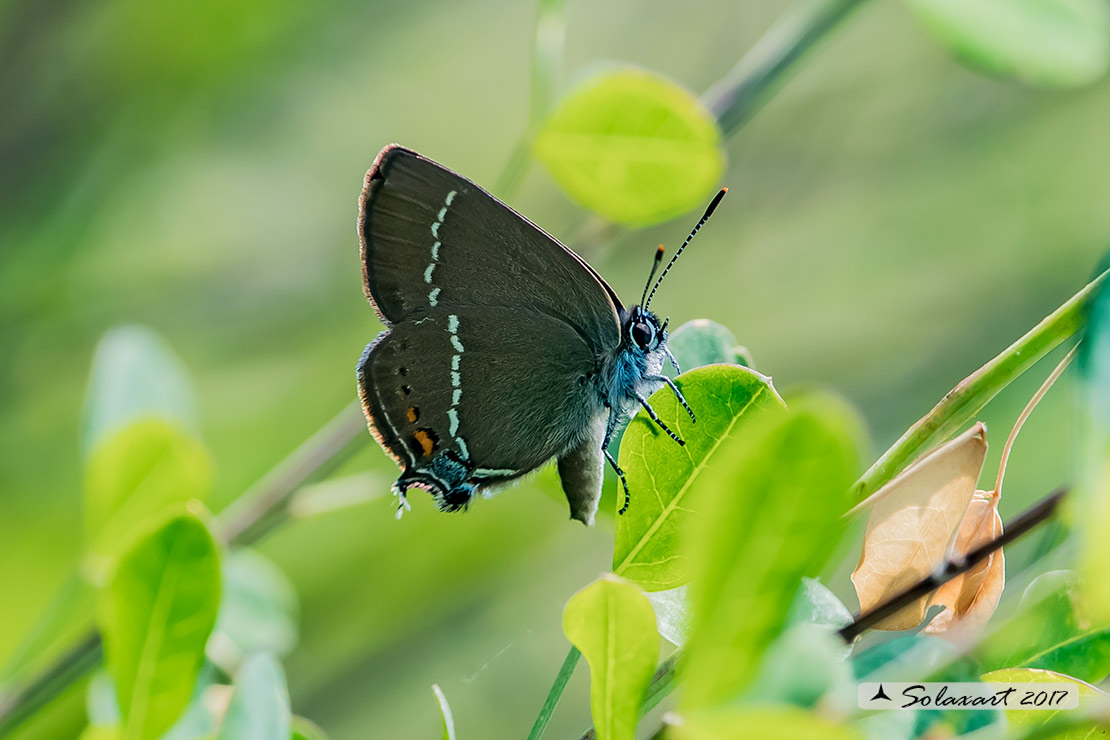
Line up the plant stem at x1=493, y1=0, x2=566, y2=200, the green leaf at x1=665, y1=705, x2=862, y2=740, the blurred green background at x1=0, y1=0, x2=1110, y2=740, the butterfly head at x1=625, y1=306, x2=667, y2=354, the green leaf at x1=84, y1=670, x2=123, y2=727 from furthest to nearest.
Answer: the blurred green background at x1=0, y1=0, x2=1110, y2=740 < the butterfly head at x1=625, y1=306, x2=667, y2=354 < the plant stem at x1=493, y1=0, x2=566, y2=200 < the green leaf at x1=84, y1=670, x2=123, y2=727 < the green leaf at x1=665, y1=705, x2=862, y2=740

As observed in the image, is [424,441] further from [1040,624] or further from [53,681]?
[1040,624]

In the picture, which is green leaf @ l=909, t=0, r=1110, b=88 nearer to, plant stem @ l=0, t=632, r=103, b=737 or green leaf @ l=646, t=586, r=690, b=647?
green leaf @ l=646, t=586, r=690, b=647

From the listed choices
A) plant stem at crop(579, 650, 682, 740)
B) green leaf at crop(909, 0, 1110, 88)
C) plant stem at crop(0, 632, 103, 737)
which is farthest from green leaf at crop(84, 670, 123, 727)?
green leaf at crop(909, 0, 1110, 88)

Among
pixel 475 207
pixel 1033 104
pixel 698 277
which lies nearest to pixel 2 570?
pixel 475 207

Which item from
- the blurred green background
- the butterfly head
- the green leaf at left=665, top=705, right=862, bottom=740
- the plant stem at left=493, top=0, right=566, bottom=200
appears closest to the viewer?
the green leaf at left=665, top=705, right=862, bottom=740

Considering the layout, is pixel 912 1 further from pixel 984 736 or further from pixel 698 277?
pixel 698 277

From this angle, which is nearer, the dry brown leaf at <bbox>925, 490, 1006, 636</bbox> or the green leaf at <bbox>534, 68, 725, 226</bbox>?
the dry brown leaf at <bbox>925, 490, 1006, 636</bbox>
